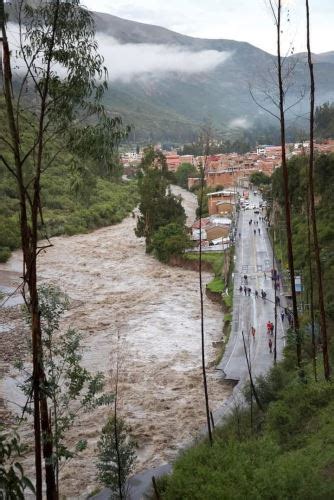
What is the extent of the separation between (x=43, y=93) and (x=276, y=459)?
206 inches

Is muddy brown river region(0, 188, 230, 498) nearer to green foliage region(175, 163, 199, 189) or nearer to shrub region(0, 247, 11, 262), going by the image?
shrub region(0, 247, 11, 262)

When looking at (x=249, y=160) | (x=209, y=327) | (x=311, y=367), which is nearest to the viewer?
(x=311, y=367)

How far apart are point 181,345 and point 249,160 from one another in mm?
60244

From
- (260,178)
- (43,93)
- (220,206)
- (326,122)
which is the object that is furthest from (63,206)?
(43,93)

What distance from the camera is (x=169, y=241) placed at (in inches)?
1320

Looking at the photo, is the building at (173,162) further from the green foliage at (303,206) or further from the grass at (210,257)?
the grass at (210,257)

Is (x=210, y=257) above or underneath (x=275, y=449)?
underneath

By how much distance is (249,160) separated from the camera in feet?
252

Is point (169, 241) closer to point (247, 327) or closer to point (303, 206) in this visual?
point (303, 206)

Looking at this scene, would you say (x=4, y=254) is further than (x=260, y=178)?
No

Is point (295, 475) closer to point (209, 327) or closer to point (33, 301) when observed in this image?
point (33, 301)

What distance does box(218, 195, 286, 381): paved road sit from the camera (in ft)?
55.8

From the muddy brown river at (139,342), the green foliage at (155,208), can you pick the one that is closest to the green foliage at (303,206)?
the muddy brown river at (139,342)

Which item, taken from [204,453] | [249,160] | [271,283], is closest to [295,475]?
[204,453]
